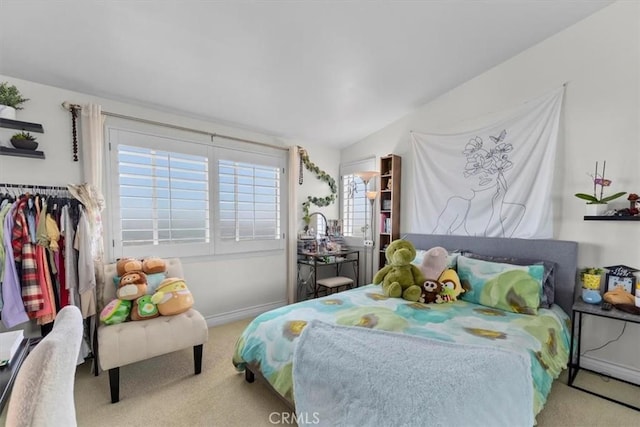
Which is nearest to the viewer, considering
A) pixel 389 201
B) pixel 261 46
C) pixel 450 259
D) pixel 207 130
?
pixel 261 46

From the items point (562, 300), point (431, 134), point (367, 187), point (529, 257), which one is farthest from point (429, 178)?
point (562, 300)

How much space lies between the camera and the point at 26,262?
1.97 m

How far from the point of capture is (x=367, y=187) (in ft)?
13.0

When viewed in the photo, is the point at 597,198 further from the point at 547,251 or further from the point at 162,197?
the point at 162,197

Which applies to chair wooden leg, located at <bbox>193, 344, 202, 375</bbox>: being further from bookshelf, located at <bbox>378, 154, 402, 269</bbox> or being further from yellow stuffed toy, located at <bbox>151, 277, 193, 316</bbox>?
bookshelf, located at <bbox>378, 154, 402, 269</bbox>

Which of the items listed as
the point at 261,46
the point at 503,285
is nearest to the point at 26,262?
the point at 261,46

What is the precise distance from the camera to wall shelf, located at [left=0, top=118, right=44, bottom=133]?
2076 millimetres

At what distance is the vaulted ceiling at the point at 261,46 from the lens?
184 centimetres

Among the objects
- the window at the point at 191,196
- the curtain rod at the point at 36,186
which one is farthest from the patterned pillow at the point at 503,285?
the curtain rod at the point at 36,186

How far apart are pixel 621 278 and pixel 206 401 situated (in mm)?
3225

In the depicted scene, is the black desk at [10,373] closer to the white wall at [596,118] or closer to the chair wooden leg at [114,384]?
the chair wooden leg at [114,384]

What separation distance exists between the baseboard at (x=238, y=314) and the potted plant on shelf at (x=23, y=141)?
225 cm

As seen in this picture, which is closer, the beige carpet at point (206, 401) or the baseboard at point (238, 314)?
the beige carpet at point (206, 401)

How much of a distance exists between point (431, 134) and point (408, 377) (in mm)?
2847
